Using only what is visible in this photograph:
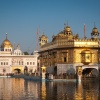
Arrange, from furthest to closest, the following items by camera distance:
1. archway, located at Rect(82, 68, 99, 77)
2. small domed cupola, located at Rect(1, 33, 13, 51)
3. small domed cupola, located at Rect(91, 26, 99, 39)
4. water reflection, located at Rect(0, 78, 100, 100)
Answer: small domed cupola, located at Rect(1, 33, 13, 51), small domed cupola, located at Rect(91, 26, 99, 39), archway, located at Rect(82, 68, 99, 77), water reflection, located at Rect(0, 78, 100, 100)

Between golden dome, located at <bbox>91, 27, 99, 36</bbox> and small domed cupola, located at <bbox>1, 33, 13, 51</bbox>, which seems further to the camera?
small domed cupola, located at <bbox>1, 33, 13, 51</bbox>

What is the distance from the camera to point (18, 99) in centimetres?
2084

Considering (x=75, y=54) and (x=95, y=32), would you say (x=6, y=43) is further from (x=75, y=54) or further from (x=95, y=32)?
(x=75, y=54)

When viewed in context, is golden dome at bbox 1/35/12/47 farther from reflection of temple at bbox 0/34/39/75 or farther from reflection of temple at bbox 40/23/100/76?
reflection of temple at bbox 40/23/100/76

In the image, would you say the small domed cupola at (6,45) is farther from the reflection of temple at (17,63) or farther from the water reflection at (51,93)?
the water reflection at (51,93)

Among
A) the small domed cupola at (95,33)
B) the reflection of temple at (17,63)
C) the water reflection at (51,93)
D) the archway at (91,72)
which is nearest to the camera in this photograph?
the water reflection at (51,93)

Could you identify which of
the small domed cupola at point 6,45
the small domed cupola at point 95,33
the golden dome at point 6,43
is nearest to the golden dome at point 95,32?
the small domed cupola at point 95,33

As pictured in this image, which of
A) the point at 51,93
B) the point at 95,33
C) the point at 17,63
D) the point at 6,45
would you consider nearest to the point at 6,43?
the point at 6,45

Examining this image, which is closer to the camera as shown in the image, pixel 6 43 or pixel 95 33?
pixel 95 33

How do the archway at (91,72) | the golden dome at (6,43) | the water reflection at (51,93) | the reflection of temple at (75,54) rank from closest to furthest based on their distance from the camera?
1. the water reflection at (51,93)
2. the archway at (91,72)
3. the reflection of temple at (75,54)
4. the golden dome at (6,43)

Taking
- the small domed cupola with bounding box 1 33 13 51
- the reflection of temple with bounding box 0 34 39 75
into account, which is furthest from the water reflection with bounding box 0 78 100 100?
the small domed cupola with bounding box 1 33 13 51

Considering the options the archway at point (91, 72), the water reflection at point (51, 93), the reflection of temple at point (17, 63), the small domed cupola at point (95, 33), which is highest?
the small domed cupola at point (95, 33)

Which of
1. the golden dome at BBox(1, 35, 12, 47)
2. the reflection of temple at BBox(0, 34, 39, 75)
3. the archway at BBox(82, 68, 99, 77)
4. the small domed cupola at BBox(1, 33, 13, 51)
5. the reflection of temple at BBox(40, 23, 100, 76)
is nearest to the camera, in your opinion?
the archway at BBox(82, 68, 99, 77)

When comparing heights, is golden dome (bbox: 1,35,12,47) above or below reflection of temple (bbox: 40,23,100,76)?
above
